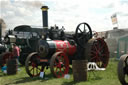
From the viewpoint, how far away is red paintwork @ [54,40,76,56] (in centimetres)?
704

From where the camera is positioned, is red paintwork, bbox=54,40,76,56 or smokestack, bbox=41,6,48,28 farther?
smokestack, bbox=41,6,48,28

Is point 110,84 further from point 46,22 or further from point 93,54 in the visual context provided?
point 46,22

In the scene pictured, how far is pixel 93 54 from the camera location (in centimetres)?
766

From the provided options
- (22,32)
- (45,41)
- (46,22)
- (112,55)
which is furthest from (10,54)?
(112,55)

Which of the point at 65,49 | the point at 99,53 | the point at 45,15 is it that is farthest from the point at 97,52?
the point at 45,15

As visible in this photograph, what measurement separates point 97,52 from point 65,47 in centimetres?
145

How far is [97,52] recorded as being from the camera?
25.4ft

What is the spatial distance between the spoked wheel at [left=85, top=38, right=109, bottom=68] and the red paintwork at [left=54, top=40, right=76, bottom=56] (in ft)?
1.89

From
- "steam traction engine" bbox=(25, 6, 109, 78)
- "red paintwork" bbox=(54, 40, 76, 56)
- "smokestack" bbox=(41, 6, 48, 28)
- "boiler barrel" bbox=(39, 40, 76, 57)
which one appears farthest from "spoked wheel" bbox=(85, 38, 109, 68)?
"smokestack" bbox=(41, 6, 48, 28)

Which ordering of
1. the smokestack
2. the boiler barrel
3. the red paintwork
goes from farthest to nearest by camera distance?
the smokestack < the red paintwork < the boiler barrel

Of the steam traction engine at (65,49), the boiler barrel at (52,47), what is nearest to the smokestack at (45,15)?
the steam traction engine at (65,49)

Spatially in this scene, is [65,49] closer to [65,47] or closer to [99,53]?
[65,47]

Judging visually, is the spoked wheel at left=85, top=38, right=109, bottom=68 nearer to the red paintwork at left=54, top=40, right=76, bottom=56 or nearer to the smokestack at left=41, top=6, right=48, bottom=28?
the red paintwork at left=54, top=40, right=76, bottom=56

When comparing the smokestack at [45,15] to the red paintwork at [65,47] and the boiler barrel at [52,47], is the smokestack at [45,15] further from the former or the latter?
the boiler barrel at [52,47]
